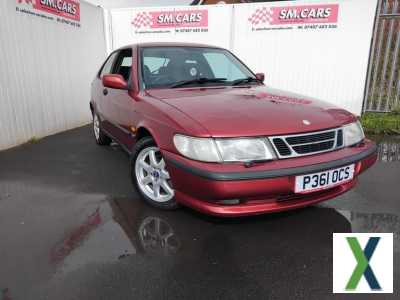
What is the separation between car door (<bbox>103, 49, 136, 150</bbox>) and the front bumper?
1.00 meters

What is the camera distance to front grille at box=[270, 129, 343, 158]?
2216 mm

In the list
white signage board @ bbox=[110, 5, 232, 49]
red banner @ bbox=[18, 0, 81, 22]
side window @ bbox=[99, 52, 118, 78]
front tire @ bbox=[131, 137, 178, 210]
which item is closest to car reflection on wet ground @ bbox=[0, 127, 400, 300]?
front tire @ bbox=[131, 137, 178, 210]

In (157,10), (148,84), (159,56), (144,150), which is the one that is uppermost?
(157,10)

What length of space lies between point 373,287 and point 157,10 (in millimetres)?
7444

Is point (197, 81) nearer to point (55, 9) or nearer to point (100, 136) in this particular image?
point (100, 136)

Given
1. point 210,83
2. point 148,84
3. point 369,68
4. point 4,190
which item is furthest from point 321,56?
point 4,190

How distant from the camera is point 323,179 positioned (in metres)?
2.27

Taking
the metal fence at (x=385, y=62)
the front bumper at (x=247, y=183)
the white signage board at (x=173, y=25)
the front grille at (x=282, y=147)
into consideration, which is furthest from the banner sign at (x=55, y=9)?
the metal fence at (x=385, y=62)

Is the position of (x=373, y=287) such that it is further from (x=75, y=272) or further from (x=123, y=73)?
(x=123, y=73)

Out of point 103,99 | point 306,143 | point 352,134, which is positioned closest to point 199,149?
point 306,143

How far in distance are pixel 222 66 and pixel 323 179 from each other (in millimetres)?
2060

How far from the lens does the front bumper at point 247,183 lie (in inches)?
81.7

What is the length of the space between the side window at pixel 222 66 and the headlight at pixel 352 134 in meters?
1.37

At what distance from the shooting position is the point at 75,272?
2.06 metres
